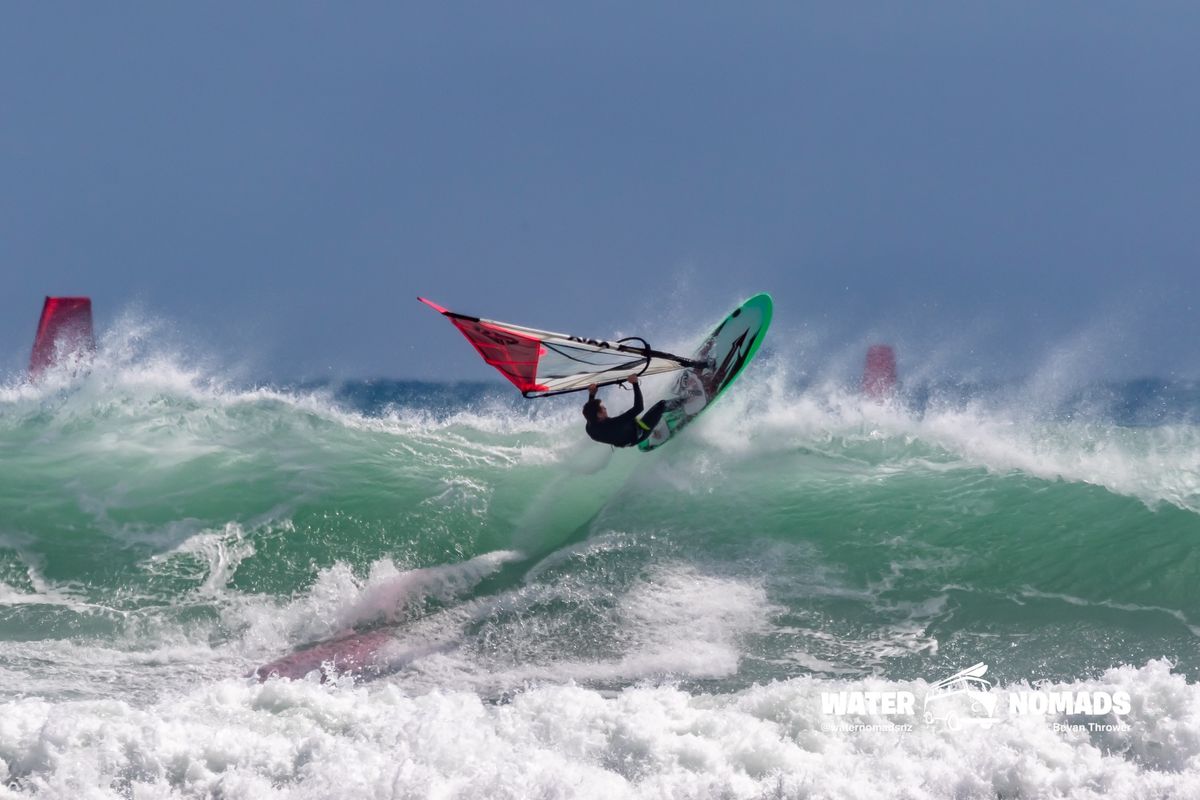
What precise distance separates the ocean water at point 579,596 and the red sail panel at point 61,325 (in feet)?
21.4

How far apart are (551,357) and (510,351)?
0.69 m

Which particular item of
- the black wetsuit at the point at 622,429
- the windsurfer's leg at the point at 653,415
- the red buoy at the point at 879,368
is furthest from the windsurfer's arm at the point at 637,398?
the red buoy at the point at 879,368

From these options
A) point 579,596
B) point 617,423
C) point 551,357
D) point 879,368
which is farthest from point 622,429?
point 879,368

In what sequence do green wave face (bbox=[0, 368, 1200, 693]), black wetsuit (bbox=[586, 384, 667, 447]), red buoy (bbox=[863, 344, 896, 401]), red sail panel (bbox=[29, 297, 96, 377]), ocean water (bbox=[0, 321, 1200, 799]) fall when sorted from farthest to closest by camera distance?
1. red buoy (bbox=[863, 344, 896, 401])
2. red sail panel (bbox=[29, 297, 96, 377])
3. black wetsuit (bbox=[586, 384, 667, 447])
4. green wave face (bbox=[0, 368, 1200, 693])
5. ocean water (bbox=[0, 321, 1200, 799])

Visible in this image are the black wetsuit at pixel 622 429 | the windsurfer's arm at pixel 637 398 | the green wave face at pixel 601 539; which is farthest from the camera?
the black wetsuit at pixel 622 429

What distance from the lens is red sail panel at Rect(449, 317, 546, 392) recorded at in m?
8.76

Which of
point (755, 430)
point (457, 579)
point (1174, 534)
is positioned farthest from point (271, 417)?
point (1174, 534)

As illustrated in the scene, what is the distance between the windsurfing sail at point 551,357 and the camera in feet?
28.8

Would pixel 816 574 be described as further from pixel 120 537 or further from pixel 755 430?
pixel 120 537

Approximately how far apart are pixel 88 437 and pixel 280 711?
7021mm

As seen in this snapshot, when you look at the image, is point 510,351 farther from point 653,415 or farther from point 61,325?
point 61,325

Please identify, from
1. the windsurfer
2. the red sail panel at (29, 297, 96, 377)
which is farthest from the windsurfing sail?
the red sail panel at (29, 297, 96, 377)

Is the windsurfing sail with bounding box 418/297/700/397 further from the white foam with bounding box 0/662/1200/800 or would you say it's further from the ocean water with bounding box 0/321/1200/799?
the white foam with bounding box 0/662/1200/800

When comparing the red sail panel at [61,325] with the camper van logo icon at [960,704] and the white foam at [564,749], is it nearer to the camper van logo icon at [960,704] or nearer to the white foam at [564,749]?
the white foam at [564,749]
